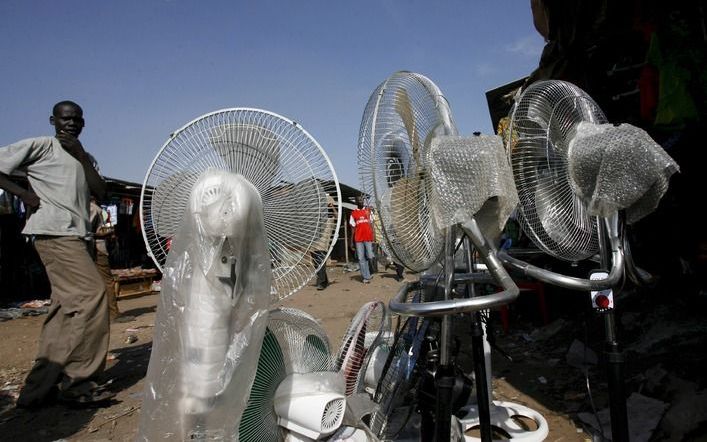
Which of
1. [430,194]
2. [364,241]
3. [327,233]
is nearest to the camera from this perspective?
[430,194]

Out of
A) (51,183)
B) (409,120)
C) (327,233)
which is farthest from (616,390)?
(51,183)

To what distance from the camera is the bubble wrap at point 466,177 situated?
1.32 meters

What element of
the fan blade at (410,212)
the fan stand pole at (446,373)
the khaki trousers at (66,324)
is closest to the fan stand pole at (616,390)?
the fan stand pole at (446,373)

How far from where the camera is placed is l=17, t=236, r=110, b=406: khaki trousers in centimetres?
282

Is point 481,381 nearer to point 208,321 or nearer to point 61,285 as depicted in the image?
point 208,321

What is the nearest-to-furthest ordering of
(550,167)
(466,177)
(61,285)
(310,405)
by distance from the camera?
1. (466,177)
2. (310,405)
3. (550,167)
4. (61,285)

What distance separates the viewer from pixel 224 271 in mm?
1715

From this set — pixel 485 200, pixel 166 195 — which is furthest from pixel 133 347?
pixel 485 200

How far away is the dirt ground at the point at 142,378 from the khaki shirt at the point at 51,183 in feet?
3.86

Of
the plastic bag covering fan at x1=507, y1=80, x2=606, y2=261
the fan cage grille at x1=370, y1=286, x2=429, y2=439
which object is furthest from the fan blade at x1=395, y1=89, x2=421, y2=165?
the fan cage grille at x1=370, y1=286, x2=429, y2=439

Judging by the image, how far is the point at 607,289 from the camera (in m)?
1.56

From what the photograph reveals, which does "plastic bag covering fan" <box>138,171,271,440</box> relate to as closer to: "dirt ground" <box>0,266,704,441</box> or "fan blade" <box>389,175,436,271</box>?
"fan blade" <box>389,175,436,271</box>

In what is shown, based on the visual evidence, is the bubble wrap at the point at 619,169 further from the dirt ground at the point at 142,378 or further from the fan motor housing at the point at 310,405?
the fan motor housing at the point at 310,405

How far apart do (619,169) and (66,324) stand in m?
3.18
